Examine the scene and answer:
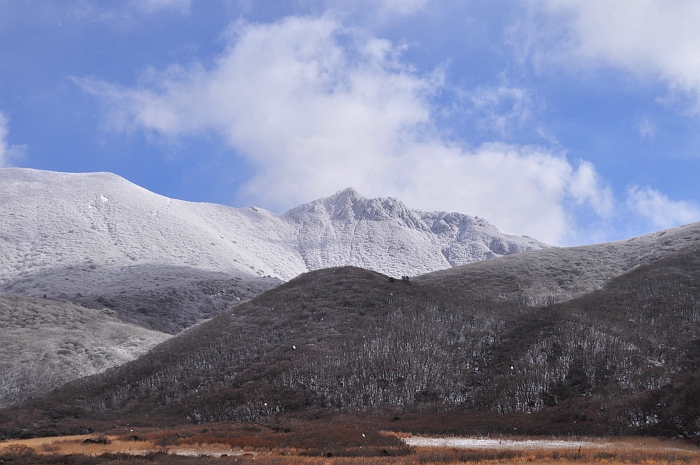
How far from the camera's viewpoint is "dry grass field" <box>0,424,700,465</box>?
20984mm

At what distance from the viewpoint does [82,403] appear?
43250 millimetres

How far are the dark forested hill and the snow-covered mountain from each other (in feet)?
254

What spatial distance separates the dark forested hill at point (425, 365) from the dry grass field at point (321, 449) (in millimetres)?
4716

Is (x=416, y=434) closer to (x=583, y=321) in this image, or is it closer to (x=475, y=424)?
(x=475, y=424)

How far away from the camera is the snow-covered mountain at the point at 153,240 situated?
124000mm

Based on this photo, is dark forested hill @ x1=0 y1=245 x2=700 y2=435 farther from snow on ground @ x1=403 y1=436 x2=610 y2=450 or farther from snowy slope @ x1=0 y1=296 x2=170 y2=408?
snowy slope @ x1=0 y1=296 x2=170 y2=408

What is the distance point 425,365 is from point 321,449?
19.5 m

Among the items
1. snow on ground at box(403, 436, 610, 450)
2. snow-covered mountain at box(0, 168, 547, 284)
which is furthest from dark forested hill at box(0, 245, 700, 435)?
snow-covered mountain at box(0, 168, 547, 284)

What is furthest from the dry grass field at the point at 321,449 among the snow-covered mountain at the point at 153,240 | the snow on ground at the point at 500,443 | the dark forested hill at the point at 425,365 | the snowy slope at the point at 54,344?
the snow-covered mountain at the point at 153,240

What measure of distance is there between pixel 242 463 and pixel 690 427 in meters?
22.0

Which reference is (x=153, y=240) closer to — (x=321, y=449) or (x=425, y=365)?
(x=425, y=365)

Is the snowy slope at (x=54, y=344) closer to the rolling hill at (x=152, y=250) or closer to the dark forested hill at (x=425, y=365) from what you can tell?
the dark forested hill at (x=425, y=365)

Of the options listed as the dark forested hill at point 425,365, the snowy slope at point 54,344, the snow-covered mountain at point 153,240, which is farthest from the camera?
the snow-covered mountain at point 153,240

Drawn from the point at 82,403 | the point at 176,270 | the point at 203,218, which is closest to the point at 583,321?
the point at 82,403
